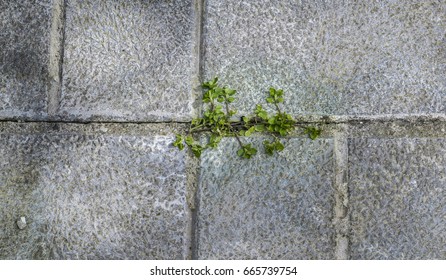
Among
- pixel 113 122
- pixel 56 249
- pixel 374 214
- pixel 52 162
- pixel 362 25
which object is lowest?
pixel 56 249

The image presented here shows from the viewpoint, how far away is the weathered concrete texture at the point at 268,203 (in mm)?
1380

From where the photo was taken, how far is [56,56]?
144cm

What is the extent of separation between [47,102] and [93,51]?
0.22 meters

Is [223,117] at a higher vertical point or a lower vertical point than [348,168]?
higher

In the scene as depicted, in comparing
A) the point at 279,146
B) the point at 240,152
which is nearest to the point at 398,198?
the point at 279,146

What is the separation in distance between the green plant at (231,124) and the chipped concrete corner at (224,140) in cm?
3

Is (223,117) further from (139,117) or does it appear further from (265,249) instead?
(265,249)

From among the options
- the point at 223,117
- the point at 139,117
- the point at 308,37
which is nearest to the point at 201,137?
the point at 223,117

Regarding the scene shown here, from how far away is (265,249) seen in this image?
1377mm

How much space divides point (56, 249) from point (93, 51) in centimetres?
63

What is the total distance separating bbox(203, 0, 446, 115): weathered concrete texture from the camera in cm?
140

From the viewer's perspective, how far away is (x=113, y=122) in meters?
1.41

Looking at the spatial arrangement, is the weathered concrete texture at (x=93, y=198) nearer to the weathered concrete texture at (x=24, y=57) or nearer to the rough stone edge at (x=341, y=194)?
→ the weathered concrete texture at (x=24, y=57)

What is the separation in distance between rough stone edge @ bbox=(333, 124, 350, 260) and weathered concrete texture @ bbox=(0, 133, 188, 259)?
0.47 m
